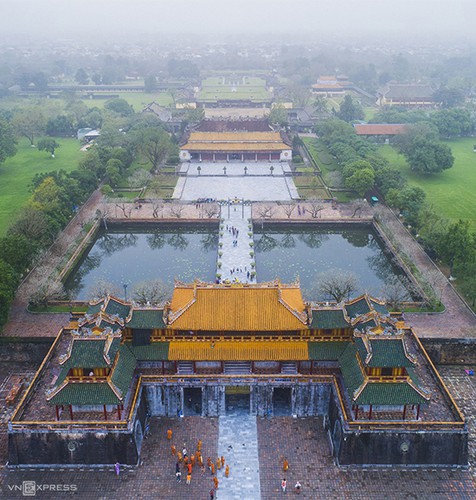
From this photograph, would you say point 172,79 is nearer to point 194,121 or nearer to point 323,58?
point 323,58

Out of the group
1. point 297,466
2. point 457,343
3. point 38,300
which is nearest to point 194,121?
point 38,300

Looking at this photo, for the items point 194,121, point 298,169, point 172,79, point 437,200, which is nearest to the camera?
point 437,200

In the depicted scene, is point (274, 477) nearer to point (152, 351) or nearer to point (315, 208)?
point (152, 351)

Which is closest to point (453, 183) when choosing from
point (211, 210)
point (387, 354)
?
point (211, 210)

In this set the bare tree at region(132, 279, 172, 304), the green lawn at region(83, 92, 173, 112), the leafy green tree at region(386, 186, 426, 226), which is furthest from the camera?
the green lawn at region(83, 92, 173, 112)

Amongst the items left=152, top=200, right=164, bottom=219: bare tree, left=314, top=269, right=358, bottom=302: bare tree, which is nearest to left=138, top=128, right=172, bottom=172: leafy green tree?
left=152, top=200, right=164, bottom=219: bare tree

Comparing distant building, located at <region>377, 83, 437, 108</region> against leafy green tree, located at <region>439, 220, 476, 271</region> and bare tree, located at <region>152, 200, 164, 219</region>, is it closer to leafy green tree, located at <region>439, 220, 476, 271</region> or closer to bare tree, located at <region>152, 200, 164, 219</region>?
bare tree, located at <region>152, 200, 164, 219</region>
